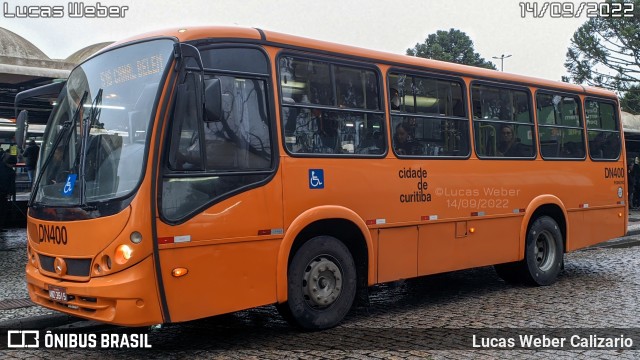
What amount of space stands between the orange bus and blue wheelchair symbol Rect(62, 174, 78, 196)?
22 millimetres

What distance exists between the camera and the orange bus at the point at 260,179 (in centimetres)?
544

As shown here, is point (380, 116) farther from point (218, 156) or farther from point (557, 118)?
point (557, 118)

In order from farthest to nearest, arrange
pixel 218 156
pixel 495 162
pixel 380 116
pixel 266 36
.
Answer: pixel 495 162
pixel 380 116
pixel 266 36
pixel 218 156

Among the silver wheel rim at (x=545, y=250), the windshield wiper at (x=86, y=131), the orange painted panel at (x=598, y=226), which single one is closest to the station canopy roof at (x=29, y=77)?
the windshield wiper at (x=86, y=131)

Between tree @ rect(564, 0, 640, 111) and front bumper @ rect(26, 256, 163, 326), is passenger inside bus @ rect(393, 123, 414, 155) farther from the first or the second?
tree @ rect(564, 0, 640, 111)

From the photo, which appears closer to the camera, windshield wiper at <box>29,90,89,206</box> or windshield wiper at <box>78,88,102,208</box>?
windshield wiper at <box>78,88,102,208</box>

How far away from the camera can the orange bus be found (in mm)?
5438

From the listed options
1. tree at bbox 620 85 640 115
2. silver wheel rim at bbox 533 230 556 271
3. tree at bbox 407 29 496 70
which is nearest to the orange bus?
silver wheel rim at bbox 533 230 556 271

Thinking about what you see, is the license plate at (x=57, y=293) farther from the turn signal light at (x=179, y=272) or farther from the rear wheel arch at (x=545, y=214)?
the rear wheel arch at (x=545, y=214)

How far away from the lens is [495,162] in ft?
28.3

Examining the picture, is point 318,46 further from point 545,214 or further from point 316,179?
point 545,214

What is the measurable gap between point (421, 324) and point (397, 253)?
82cm

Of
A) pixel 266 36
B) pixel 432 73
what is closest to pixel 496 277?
pixel 432 73

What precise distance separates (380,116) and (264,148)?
1675mm
